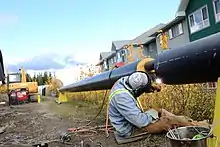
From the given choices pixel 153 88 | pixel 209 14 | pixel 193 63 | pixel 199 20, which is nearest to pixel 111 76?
pixel 153 88

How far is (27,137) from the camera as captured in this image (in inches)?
283

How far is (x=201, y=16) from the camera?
78.3 feet

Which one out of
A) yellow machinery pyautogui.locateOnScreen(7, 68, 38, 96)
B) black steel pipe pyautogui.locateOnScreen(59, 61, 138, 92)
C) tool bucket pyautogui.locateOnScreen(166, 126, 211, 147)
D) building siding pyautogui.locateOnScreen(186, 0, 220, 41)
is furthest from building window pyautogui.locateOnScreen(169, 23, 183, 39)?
tool bucket pyautogui.locateOnScreen(166, 126, 211, 147)

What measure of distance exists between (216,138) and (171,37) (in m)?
27.8

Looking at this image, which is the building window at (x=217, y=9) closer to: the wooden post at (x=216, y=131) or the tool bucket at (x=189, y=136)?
the tool bucket at (x=189, y=136)

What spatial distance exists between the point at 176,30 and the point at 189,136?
88.2 feet

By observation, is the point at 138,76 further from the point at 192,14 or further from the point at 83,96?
the point at 192,14

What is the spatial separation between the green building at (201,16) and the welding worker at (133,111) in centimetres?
1751

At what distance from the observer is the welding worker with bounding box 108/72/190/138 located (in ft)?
15.9

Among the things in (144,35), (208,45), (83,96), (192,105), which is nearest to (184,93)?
(192,105)

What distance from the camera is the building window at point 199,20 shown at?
2325 centimetres

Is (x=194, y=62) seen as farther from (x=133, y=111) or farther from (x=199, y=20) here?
(x=199, y=20)

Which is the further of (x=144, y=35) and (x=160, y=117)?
(x=144, y=35)

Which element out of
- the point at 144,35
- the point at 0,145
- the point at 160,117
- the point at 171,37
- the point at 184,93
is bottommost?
the point at 0,145
